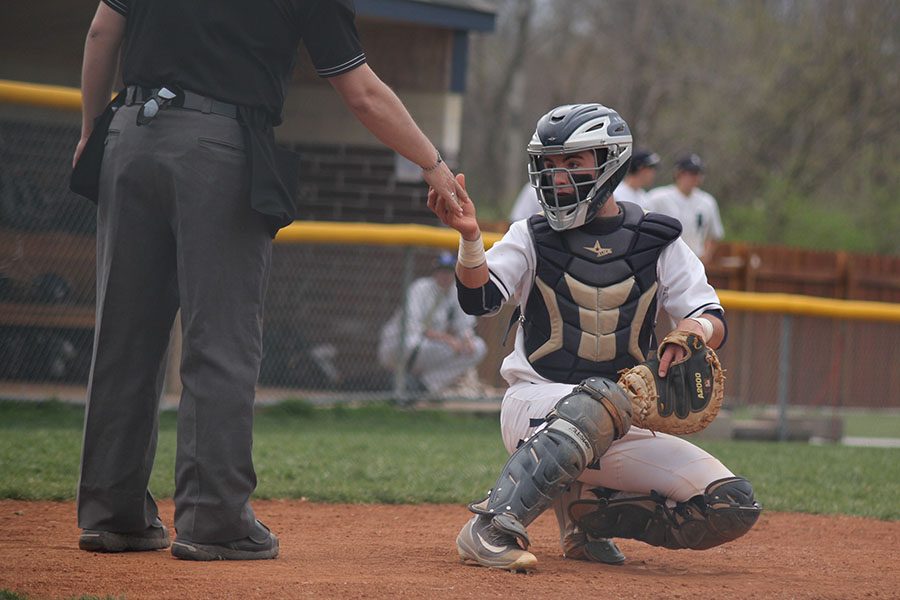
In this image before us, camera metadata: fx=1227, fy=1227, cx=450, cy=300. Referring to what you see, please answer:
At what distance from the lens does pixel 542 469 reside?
13.3 ft

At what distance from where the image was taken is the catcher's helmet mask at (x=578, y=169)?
4480 mm

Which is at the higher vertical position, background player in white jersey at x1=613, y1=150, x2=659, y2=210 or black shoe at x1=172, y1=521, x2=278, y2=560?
background player in white jersey at x1=613, y1=150, x2=659, y2=210

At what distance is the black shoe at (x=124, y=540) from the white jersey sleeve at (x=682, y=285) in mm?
2043

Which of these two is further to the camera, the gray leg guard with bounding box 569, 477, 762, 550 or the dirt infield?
the gray leg guard with bounding box 569, 477, 762, 550

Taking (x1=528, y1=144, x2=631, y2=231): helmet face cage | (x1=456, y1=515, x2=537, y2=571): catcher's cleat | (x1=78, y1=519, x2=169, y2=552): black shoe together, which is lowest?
(x1=78, y1=519, x2=169, y2=552): black shoe

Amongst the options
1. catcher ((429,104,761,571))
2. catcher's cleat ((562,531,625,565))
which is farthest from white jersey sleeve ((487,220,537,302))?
catcher's cleat ((562,531,625,565))

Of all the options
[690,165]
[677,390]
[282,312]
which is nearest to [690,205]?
[690,165]

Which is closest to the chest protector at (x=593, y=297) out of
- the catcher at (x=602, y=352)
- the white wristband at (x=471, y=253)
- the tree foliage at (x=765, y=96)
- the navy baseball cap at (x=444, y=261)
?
the catcher at (x=602, y=352)

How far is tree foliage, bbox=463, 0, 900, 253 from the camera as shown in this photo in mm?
24873

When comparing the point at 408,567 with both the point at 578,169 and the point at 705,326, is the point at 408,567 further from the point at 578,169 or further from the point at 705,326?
the point at 578,169

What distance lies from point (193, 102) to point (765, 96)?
22.8 metres

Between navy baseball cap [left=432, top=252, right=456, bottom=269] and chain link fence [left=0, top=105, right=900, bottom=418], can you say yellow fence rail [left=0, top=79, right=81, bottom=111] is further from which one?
navy baseball cap [left=432, top=252, right=456, bottom=269]

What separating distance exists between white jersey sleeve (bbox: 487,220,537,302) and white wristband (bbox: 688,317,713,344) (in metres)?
0.63

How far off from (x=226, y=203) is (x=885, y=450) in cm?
731
